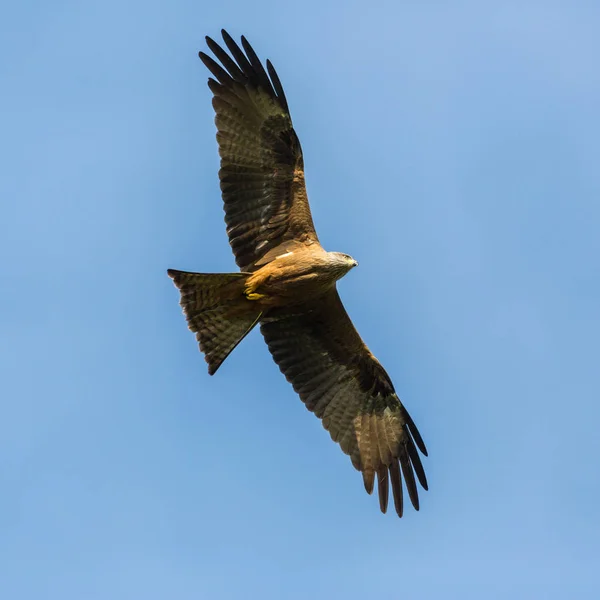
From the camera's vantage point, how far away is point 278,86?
14.6 metres

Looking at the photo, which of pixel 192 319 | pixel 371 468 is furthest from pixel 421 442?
pixel 192 319

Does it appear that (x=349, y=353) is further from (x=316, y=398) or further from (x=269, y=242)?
(x=269, y=242)

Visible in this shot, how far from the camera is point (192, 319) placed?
14.6m

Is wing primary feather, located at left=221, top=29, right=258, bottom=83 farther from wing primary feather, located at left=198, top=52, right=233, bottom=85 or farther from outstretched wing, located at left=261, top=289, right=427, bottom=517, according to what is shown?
outstretched wing, located at left=261, top=289, right=427, bottom=517

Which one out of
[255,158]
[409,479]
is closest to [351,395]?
[409,479]

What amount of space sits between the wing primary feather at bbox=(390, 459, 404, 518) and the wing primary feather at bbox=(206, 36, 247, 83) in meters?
5.17

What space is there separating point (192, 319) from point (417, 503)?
3721 mm

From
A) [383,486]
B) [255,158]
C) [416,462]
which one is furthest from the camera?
[416,462]

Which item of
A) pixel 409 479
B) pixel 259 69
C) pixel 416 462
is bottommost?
pixel 409 479

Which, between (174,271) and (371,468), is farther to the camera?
(371,468)

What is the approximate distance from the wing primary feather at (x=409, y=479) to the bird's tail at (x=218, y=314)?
108 inches

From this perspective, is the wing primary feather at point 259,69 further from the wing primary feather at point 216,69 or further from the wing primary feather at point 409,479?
the wing primary feather at point 409,479

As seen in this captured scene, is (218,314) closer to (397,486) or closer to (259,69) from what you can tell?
(259,69)

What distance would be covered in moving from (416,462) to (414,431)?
39cm
